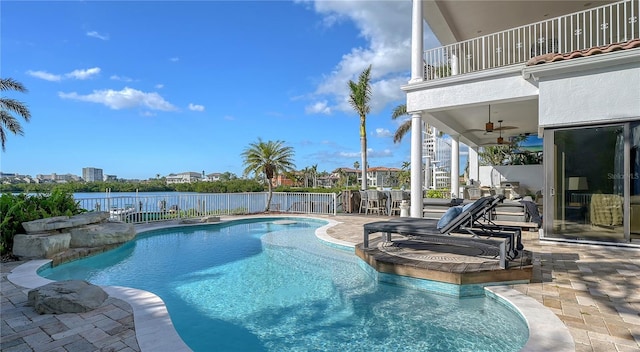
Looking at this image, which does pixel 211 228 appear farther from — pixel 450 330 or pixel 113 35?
pixel 450 330

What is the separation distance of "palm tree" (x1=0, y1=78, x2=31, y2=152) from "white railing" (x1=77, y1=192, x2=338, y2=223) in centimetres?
962

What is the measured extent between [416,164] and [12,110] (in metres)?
19.1

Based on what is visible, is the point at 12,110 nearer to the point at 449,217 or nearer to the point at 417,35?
the point at 417,35

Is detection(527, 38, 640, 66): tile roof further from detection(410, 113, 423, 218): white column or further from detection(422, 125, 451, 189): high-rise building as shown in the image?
detection(422, 125, 451, 189): high-rise building

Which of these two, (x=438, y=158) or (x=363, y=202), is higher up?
(x=438, y=158)

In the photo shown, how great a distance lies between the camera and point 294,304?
4.24 m

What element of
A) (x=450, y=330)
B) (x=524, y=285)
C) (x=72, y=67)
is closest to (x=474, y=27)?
(x=524, y=285)

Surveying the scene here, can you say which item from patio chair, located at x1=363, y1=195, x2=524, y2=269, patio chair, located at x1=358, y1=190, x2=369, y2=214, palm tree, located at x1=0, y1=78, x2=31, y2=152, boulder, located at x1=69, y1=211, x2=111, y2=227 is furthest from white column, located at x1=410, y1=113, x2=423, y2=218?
palm tree, located at x1=0, y1=78, x2=31, y2=152

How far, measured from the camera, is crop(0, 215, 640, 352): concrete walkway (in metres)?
2.71

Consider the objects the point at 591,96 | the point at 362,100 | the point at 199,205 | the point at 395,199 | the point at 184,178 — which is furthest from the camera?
the point at 184,178

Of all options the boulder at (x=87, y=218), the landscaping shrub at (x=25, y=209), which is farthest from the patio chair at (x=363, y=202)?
the landscaping shrub at (x=25, y=209)

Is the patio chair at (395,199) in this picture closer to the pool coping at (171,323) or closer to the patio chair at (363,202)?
the patio chair at (363,202)

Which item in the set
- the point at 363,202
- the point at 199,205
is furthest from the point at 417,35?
the point at 199,205

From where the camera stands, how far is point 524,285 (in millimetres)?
4234
